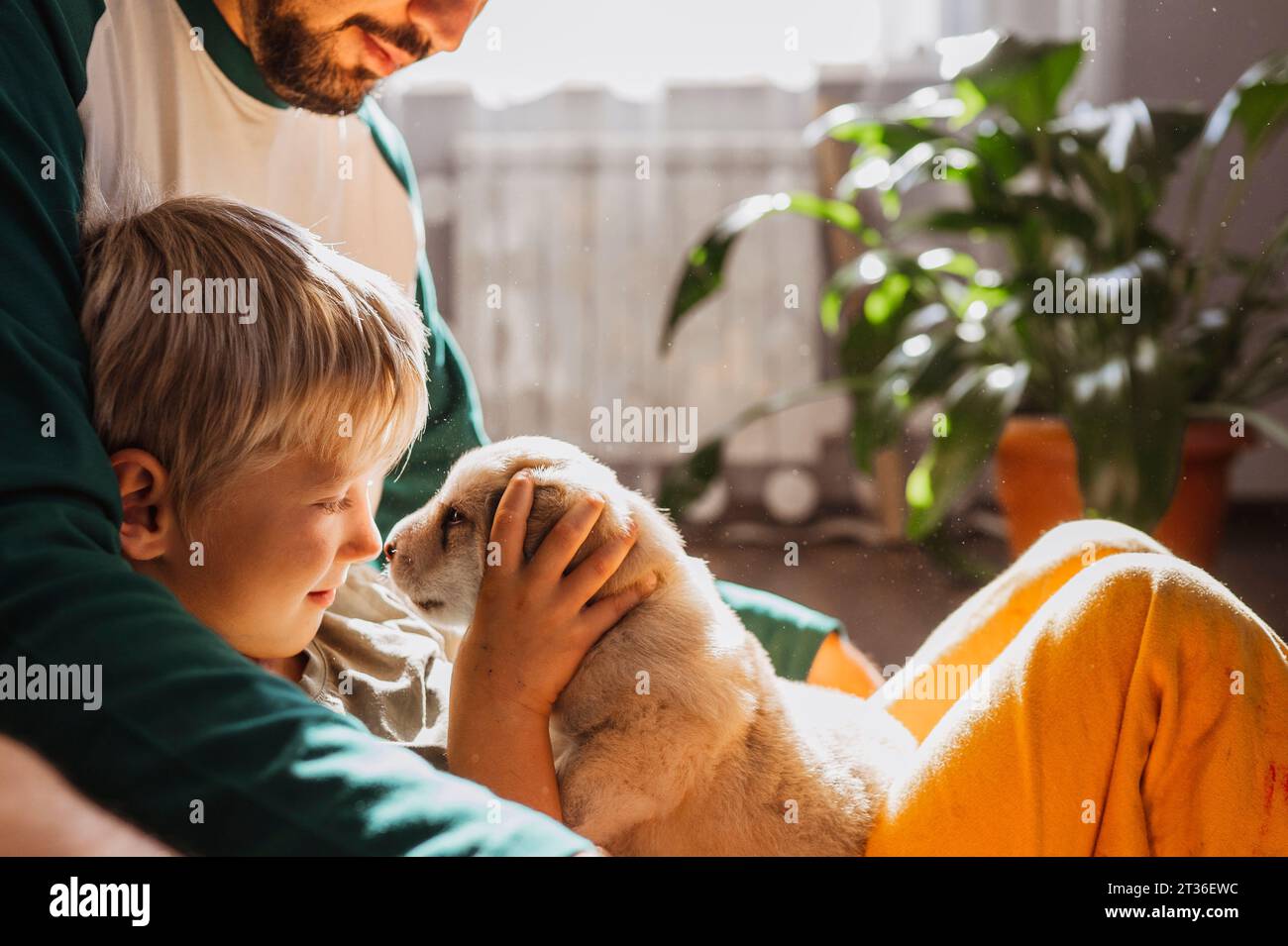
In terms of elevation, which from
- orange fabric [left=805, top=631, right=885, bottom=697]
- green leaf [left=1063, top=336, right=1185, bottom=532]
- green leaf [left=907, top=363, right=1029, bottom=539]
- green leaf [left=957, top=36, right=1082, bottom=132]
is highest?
green leaf [left=957, top=36, right=1082, bottom=132]

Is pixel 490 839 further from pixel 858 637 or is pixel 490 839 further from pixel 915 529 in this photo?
pixel 915 529

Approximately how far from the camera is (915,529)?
136 cm

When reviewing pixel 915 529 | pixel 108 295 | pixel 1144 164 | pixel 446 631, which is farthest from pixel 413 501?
pixel 1144 164

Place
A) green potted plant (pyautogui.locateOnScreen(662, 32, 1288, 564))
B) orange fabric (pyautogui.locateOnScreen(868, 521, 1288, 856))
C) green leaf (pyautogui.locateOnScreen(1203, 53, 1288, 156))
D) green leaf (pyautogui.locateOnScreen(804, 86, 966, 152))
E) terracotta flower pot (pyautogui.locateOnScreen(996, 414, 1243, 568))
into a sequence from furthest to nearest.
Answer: green leaf (pyautogui.locateOnScreen(804, 86, 966, 152)) → green potted plant (pyautogui.locateOnScreen(662, 32, 1288, 564)) → terracotta flower pot (pyautogui.locateOnScreen(996, 414, 1243, 568)) → green leaf (pyautogui.locateOnScreen(1203, 53, 1288, 156)) → orange fabric (pyautogui.locateOnScreen(868, 521, 1288, 856))

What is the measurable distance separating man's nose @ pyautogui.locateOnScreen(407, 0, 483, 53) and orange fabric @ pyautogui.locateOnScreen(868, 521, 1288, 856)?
21.3 inches

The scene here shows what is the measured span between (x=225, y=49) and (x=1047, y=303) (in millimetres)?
1243

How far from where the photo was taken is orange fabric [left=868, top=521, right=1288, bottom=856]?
1.86 ft

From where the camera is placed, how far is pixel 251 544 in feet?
2.06

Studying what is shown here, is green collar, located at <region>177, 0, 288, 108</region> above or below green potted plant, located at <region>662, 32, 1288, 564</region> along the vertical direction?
above

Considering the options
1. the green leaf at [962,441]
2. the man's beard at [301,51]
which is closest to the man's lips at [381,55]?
the man's beard at [301,51]

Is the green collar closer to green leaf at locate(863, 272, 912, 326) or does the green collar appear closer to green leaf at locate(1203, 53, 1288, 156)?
green leaf at locate(1203, 53, 1288, 156)

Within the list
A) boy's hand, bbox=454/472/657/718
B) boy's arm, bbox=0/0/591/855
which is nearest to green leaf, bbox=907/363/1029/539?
boy's hand, bbox=454/472/657/718

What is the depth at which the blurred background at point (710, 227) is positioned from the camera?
2.58 ft
